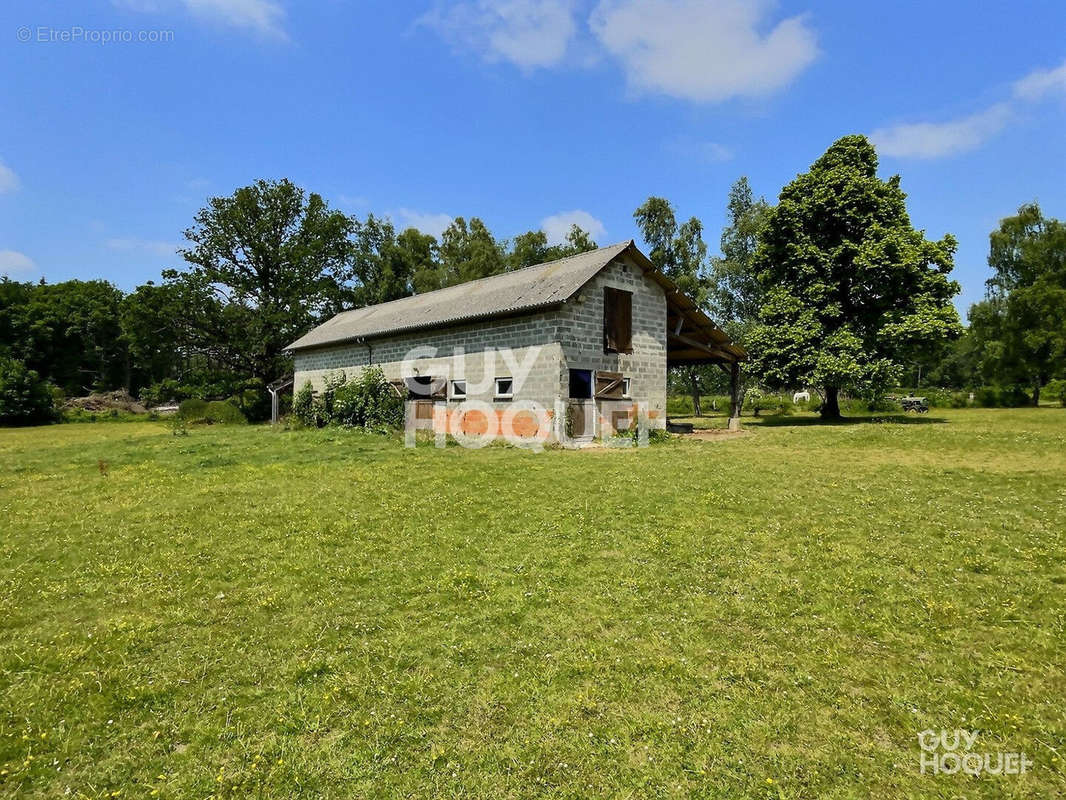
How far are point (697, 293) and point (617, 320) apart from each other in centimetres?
2051

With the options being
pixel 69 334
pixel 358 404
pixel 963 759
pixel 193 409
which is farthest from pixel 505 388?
pixel 69 334

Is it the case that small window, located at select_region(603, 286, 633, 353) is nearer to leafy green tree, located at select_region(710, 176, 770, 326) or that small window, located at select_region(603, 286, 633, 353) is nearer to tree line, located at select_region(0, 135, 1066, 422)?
tree line, located at select_region(0, 135, 1066, 422)

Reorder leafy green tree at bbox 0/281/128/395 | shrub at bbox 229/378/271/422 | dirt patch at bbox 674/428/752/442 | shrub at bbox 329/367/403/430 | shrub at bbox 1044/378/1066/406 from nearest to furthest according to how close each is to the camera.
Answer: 1. dirt patch at bbox 674/428/752/442
2. shrub at bbox 329/367/403/430
3. shrub at bbox 1044/378/1066/406
4. shrub at bbox 229/378/271/422
5. leafy green tree at bbox 0/281/128/395

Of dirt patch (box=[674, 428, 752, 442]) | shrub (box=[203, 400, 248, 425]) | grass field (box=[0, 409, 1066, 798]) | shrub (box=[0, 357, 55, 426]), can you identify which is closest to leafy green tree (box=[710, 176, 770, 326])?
dirt patch (box=[674, 428, 752, 442])

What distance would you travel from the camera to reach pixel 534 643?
5133 millimetres

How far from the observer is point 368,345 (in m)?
27.1

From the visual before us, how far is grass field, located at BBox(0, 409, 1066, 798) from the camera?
11.9ft

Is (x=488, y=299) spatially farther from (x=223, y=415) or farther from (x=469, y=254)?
(x=469, y=254)

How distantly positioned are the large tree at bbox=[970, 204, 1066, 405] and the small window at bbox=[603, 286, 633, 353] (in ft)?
122

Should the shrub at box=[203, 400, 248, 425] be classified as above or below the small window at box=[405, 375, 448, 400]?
below

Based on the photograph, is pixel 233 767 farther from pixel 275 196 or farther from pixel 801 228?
pixel 275 196

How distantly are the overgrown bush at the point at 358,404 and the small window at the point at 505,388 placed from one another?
5.23m

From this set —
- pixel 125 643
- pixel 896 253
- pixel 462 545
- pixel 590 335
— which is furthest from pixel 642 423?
pixel 125 643

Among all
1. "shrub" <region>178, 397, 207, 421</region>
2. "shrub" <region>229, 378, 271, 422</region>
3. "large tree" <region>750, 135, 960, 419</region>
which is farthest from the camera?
"shrub" <region>229, 378, 271, 422</region>
